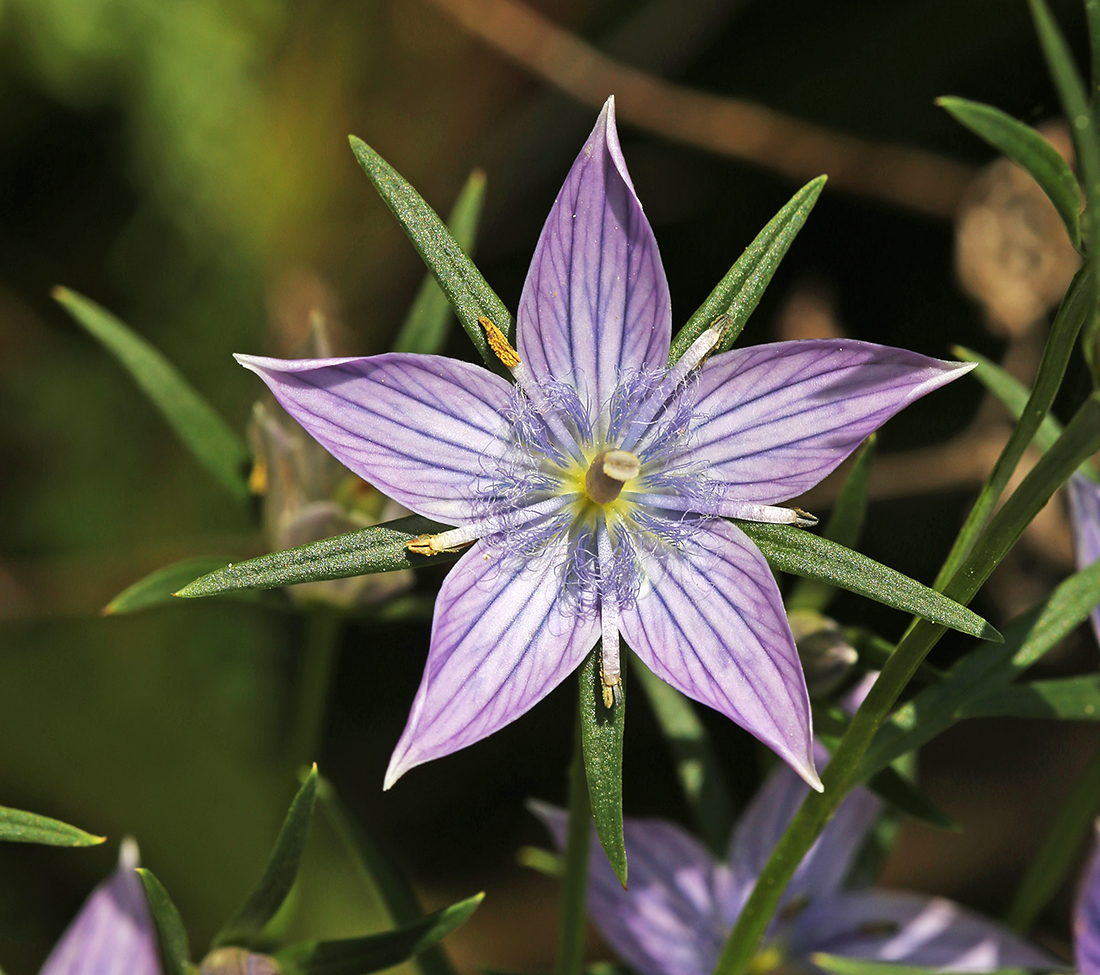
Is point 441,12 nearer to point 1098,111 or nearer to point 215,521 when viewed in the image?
point 215,521

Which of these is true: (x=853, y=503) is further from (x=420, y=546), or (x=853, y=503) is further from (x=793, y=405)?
(x=420, y=546)

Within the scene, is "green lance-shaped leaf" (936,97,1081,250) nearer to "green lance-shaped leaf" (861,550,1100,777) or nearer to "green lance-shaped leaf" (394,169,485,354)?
"green lance-shaped leaf" (861,550,1100,777)

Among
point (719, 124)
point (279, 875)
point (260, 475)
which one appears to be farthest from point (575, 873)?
point (719, 124)

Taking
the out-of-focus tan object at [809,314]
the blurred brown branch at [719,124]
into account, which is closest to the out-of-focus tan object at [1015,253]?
the blurred brown branch at [719,124]

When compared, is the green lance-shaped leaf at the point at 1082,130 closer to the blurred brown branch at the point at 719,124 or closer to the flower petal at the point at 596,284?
the flower petal at the point at 596,284

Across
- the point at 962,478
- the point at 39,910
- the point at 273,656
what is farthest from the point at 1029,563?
the point at 39,910
